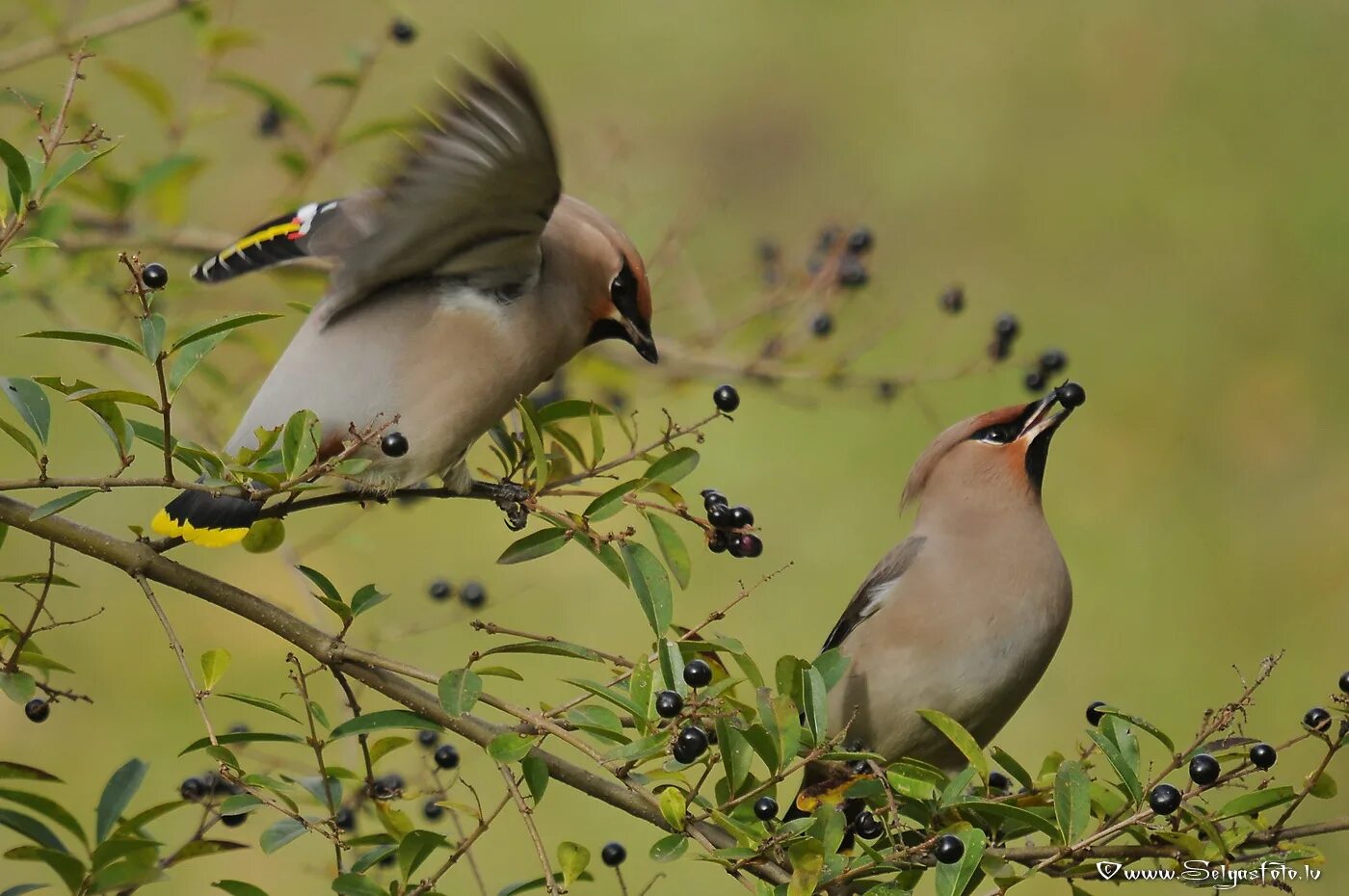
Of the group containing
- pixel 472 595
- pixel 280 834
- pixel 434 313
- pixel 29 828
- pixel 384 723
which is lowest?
pixel 29 828

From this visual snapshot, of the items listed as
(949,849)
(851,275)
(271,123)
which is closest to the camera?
(949,849)

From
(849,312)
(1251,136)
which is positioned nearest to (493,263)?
(849,312)

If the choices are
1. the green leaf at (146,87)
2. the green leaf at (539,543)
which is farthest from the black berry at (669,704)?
the green leaf at (146,87)

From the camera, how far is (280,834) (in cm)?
256

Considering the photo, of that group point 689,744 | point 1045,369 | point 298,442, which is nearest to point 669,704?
point 689,744

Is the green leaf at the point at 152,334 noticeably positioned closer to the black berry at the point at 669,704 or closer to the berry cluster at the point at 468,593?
the black berry at the point at 669,704

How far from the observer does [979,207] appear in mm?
8969

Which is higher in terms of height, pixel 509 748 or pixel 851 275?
pixel 851 275

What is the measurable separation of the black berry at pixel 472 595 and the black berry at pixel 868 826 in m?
1.27

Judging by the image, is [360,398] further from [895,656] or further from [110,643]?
[110,643]

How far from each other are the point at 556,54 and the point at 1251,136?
3.85 metres

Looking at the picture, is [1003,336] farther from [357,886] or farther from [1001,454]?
[357,886]

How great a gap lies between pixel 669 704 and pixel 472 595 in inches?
54.7

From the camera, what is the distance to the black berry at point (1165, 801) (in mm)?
2191
